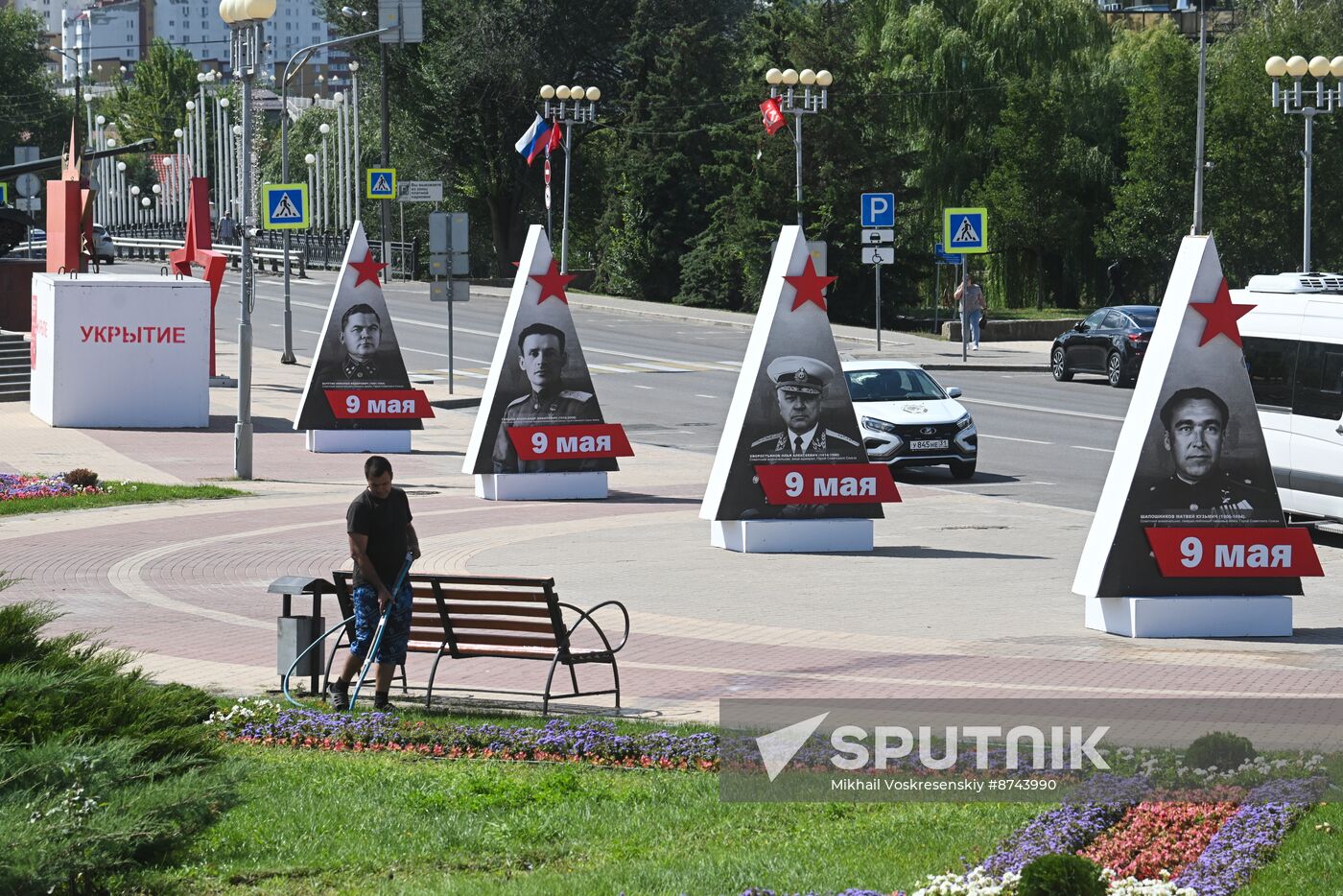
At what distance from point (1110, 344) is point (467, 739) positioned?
100 feet

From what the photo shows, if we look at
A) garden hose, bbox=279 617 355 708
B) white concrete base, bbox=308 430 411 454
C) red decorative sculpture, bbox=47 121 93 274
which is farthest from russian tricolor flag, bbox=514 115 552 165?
garden hose, bbox=279 617 355 708

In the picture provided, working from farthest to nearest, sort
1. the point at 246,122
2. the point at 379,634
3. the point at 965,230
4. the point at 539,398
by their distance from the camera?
the point at 965,230 → the point at 246,122 → the point at 539,398 → the point at 379,634

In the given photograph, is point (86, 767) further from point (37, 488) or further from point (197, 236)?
point (197, 236)

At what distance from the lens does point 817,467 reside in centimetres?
1814

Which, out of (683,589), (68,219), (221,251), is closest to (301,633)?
(683,589)

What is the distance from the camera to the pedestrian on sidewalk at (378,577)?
1066cm

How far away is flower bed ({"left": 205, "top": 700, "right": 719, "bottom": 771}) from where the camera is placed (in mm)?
9164

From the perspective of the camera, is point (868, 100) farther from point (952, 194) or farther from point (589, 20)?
point (589, 20)

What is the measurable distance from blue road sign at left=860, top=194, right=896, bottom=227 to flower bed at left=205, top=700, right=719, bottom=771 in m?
32.9

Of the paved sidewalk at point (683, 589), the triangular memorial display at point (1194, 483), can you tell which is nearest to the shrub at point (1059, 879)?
the paved sidewalk at point (683, 589)

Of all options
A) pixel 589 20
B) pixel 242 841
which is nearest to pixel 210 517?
pixel 242 841

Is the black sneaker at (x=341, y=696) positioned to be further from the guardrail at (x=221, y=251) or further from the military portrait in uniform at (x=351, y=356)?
the guardrail at (x=221, y=251)

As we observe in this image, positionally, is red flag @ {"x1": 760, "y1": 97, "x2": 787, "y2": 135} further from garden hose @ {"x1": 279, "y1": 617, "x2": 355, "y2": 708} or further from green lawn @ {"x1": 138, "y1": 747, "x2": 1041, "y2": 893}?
green lawn @ {"x1": 138, "y1": 747, "x2": 1041, "y2": 893}

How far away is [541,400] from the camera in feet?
72.3
